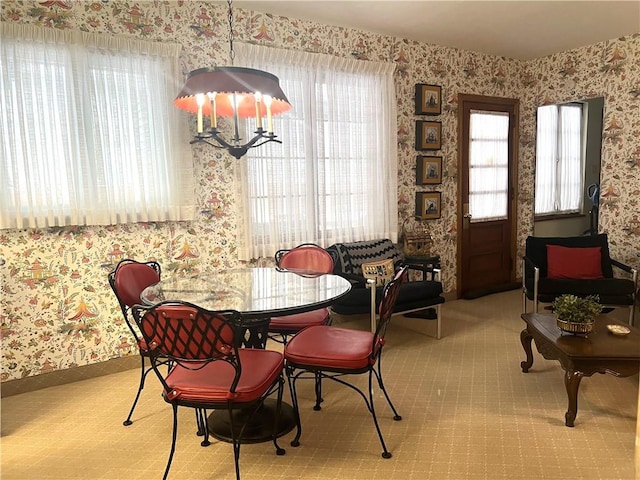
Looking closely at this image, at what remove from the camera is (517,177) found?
5.70 metres

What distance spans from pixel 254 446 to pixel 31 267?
1893mm

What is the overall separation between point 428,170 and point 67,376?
3667 mm

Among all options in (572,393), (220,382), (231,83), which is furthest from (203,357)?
(572,393)

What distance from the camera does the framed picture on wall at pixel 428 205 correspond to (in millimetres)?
4992

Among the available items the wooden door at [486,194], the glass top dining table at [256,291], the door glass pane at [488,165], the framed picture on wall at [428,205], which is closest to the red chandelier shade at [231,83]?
the glass top dining table at [256,291]

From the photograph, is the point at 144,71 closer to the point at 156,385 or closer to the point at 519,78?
the point at 156,385

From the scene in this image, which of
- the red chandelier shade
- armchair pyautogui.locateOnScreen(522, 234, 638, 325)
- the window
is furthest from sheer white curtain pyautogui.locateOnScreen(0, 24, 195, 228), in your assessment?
the window

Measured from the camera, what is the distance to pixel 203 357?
6.72 ft

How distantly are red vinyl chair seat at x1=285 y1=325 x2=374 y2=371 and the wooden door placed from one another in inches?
121

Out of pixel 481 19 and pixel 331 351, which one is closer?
pixel 331 351

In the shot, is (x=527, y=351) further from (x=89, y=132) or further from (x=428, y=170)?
(x=89, y=132)

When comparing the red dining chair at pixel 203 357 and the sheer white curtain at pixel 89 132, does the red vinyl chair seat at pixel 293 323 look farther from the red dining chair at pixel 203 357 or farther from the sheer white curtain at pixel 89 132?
the sheer white curtain at pixel 89 132

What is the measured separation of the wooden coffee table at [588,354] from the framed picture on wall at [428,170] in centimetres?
232

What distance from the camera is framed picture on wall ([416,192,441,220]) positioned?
16.4ft
